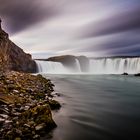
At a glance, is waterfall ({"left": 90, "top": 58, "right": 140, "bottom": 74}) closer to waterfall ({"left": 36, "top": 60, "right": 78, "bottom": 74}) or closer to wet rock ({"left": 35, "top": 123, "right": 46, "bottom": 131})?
waterfall ({"left": 36, "top": 60, "right": 78, "bottom": 74})

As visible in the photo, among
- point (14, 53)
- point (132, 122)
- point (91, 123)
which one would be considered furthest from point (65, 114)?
point (14, 53)

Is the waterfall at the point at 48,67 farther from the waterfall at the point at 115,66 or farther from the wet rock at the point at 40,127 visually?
the wet rock at the point at 40,127

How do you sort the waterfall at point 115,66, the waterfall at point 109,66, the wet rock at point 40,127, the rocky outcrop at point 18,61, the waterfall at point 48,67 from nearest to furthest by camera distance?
1. the wet rock at point 40,127
2. the rocky outcrop at point 18,61
3. the waterfall at point 48,67
4. the waterfall at point 109,66
5. the waterfall at point 115,66

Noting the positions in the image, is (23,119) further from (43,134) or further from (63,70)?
(63,70)

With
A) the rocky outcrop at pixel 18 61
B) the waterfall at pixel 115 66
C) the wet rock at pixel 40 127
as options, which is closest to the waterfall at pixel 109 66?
the waterfall at pixel 115 66

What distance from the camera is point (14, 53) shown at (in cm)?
6594

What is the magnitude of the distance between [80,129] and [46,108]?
182 centimetres

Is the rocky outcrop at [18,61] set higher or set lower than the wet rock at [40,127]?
higher

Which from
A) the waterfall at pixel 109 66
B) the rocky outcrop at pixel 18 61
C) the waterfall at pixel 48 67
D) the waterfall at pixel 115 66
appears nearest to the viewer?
the rocky outcrop at pixel 18 61

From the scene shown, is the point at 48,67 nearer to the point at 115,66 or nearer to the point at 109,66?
the point at 109,66

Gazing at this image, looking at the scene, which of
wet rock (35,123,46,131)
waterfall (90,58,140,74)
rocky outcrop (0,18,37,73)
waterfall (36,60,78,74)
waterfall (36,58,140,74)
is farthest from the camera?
waterfall (90,58,140,74)

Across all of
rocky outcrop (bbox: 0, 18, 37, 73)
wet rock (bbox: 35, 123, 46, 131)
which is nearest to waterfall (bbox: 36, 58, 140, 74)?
rocky outcrop (bbox: 0, 18, 37, 73)

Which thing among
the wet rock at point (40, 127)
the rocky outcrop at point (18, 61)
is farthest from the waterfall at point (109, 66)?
the wet rock at point (40, 127)

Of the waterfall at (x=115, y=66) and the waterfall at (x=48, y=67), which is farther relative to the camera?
the waterfall at (x=115, y=66)
